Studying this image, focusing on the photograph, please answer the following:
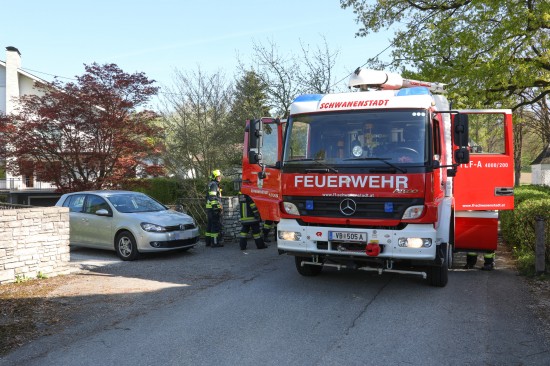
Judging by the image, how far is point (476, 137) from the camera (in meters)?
25.8

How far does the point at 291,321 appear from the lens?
17.8 ft

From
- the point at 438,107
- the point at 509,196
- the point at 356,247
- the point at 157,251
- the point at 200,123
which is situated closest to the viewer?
the point at 356,247

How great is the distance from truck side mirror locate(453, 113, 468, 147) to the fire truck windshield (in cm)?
41

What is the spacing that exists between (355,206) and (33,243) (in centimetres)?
534

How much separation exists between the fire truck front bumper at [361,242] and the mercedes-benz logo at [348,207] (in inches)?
9.0

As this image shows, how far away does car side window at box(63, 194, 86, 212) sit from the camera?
1047 cm

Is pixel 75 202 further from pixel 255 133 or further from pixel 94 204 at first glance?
pixel 255 133

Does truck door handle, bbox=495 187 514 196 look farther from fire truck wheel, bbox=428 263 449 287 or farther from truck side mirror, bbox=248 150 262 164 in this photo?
truck side mirror, bbox=248 150 262 164

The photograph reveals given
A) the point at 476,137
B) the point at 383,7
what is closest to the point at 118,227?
the point at 383,7

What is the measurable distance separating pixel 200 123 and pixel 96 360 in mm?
12510

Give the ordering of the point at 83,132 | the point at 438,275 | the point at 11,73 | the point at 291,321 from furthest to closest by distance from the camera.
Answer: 1. the point at 11,73
2. the point at 83,132
3. the point at 438,275
4. the point at 291,321

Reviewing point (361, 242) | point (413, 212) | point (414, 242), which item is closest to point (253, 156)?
point (361, 242)

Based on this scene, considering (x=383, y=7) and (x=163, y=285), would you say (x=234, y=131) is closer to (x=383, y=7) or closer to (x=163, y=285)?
A: (x=383, y=7)

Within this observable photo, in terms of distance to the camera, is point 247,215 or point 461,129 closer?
point 461,129
